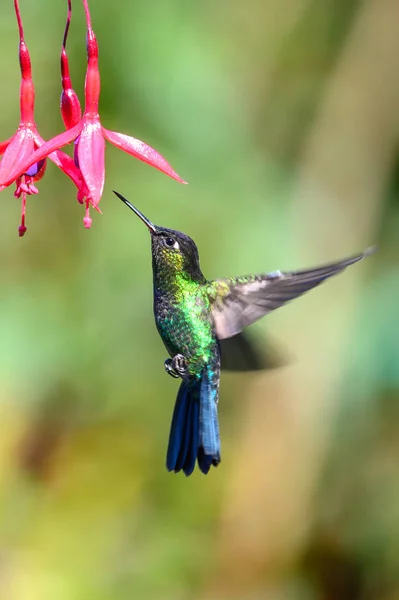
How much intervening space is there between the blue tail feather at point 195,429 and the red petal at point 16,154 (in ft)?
2.29

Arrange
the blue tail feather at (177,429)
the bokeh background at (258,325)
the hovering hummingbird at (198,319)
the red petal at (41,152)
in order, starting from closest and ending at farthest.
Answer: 1. the red petal at (41,152)
2. the hovering hummingbird at (198,319)
3. the blue tail feather at (177,429)
4. the bokeh background at (258,325)

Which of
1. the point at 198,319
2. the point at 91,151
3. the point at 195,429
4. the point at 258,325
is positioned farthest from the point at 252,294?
the point at 258,325

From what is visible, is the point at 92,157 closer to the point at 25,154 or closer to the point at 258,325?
the point at 25,154

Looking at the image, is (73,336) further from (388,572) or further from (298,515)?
(388,572)

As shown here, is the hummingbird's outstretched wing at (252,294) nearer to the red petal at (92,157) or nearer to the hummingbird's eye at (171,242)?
the hummingbird's eye at (171,242)

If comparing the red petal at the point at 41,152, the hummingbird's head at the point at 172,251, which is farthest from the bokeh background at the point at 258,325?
the red petal at the point at 41,152

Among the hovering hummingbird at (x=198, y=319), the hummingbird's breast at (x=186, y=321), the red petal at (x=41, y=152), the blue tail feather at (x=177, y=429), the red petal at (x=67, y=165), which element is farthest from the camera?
the blue tail feather at (x=177, y=429)

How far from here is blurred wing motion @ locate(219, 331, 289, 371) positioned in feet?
6.23

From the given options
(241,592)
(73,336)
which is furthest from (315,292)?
(241,592)

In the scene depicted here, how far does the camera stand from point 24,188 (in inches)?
64.5

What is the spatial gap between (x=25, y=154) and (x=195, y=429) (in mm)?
784

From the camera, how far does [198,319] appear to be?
1.93m

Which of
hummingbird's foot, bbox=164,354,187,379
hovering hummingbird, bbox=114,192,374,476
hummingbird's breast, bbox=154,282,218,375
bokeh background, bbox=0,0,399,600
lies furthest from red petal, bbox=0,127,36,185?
bokeh background, bbox=0,0,399,600

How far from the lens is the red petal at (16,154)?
4.76ft
